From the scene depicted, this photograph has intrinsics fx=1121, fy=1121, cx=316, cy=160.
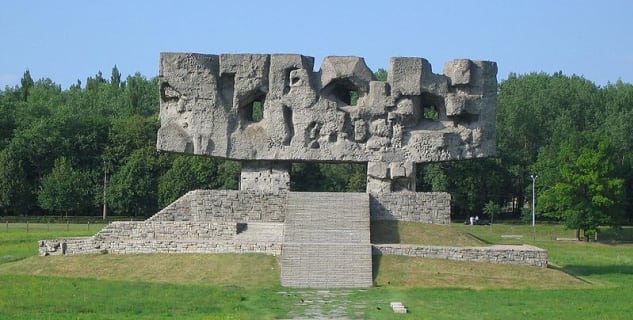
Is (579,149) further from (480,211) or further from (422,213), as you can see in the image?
(422,213)

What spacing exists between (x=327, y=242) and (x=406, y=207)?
430 centimetres

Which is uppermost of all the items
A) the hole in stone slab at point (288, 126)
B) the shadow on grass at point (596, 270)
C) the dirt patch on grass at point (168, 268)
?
the hole in stone slab at point (288, 126)

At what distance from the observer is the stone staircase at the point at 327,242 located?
31219 mm

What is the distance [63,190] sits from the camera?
65.9 m

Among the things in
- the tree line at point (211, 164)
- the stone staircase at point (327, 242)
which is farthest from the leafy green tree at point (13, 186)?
the stone staircase at point (327, 242)

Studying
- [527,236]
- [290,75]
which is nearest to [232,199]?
[290,75]

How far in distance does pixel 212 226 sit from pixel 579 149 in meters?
28.8

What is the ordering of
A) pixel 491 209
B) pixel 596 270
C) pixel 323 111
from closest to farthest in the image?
pixel 323 111 → pixel 596 270 → pixel 491 209

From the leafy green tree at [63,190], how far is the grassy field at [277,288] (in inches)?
1001

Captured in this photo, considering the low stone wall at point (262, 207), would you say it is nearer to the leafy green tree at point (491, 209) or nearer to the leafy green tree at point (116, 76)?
→ the leafy green tree at point (491, 209)

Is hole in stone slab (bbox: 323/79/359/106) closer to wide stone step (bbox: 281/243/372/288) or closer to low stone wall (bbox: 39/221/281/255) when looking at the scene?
low stone wall (bbox: 39/221/281/255)

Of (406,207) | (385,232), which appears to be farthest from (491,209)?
(385,232)

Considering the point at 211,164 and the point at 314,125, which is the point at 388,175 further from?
the point at 211,164

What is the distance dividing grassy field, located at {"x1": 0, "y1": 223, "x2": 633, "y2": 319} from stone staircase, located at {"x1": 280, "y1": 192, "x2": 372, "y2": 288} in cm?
57
